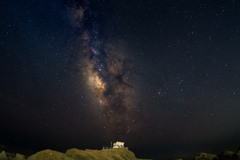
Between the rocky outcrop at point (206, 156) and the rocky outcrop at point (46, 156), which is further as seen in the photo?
the rocky outcrop at point (206, 156)

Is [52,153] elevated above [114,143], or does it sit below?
below

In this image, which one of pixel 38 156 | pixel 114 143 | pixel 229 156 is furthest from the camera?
pixel 114 143

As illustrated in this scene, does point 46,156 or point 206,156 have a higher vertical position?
point 206,156

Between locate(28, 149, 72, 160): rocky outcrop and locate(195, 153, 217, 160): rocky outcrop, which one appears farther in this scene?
locate(195, 153, 217, 160): rocky outcrop

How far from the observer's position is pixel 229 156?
49.7m

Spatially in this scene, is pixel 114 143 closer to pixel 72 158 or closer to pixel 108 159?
pixel 108 159

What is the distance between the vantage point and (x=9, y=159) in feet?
99.1

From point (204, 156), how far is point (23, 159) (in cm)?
7440

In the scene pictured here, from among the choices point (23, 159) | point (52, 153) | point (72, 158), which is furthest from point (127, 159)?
point (23, 159)

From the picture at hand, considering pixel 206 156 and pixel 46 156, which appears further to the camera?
pixel 206 156

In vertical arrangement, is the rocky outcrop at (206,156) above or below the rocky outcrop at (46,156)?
above

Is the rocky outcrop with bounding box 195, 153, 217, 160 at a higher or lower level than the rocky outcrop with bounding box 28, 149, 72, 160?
higher

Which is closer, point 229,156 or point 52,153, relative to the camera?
point 52,153

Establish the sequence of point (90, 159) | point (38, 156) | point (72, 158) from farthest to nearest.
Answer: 1. point (90, 159)
2. point (72, 158)
3. point (38, 156)
